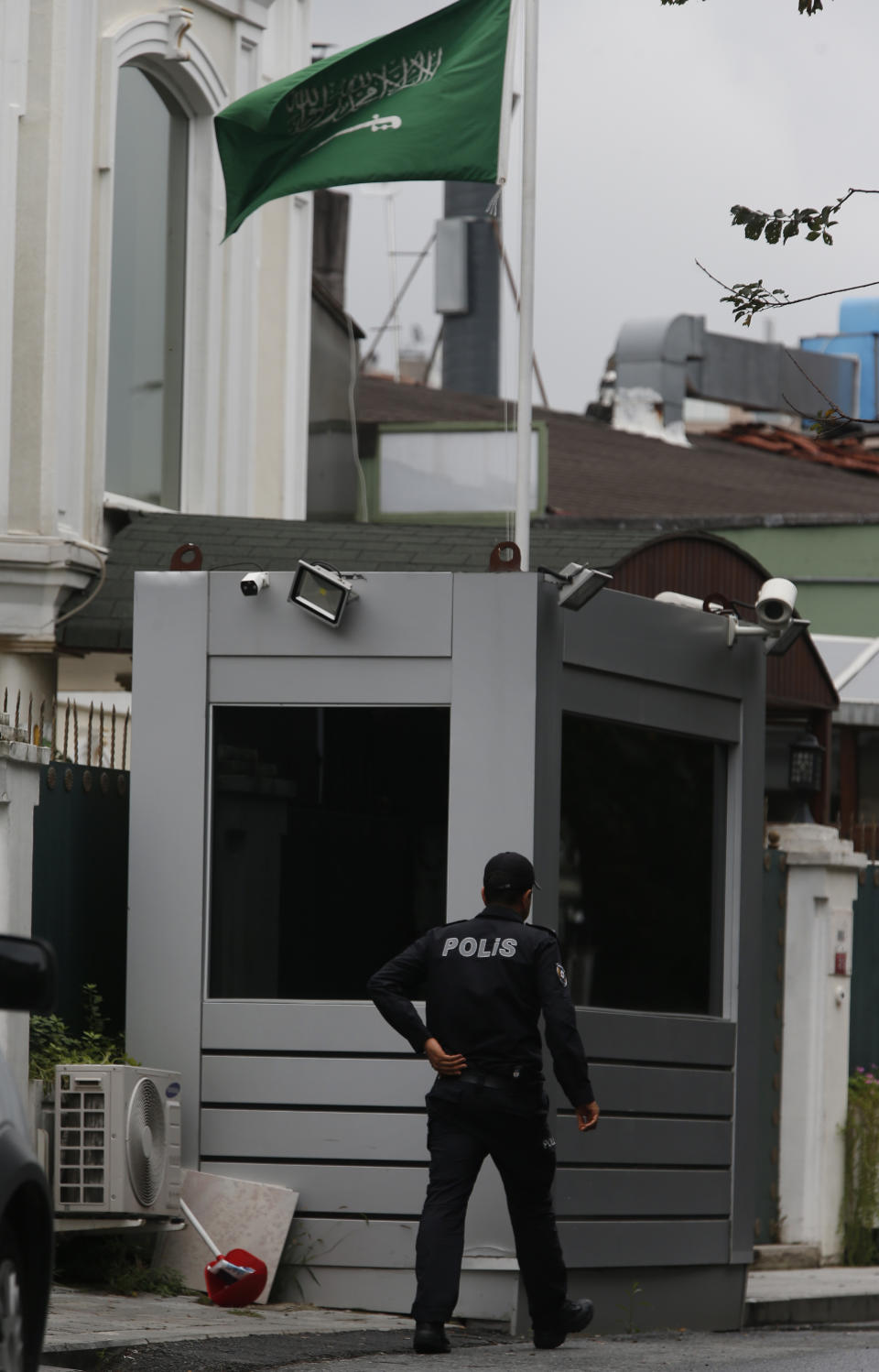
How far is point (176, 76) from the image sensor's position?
16359 millimetres

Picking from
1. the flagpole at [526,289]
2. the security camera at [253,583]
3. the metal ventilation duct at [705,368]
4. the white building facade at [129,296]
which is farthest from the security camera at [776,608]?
the metal ventilation duct at [705,368]

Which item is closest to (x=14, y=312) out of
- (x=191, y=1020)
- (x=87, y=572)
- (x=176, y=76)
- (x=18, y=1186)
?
(x=87, y=572)

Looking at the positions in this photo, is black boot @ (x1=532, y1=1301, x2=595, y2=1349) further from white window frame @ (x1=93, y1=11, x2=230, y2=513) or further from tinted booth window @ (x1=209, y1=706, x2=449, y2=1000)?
white window frame @ (x1=93, y1=11, x2=230, y2=513)

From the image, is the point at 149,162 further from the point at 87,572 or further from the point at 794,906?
the point at 794,906

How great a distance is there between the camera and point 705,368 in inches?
1580

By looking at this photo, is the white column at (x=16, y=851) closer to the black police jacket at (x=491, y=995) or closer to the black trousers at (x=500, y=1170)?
the black police jacket at (x=491, y=995)

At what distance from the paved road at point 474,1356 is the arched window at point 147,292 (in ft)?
25.9

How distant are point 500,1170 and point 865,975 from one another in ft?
20.2

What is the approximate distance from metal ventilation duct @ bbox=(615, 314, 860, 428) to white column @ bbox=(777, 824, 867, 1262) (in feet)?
79.4

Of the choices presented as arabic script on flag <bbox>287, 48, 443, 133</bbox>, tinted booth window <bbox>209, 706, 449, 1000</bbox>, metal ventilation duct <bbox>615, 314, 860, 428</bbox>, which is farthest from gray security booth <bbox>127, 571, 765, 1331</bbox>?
metal ventilation duct <bbox>615, 314, 860, 428</bbox>

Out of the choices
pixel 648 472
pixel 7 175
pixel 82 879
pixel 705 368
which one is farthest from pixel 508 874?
pixel 705 368

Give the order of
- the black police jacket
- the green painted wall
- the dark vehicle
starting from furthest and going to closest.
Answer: the green painted wall → the black police jacket → the dark vehicle

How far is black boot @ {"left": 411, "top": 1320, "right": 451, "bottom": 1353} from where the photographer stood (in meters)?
8.96

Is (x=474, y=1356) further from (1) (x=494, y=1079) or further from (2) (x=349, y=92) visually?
(2) (x=349, y=92)
